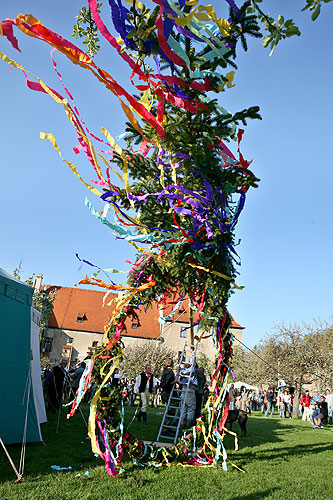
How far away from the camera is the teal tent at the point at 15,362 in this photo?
21.1 feet

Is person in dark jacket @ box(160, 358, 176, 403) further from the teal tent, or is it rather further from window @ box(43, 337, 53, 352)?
window @ box(43, 337, 53, 352)

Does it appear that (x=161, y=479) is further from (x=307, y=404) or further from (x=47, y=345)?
(x=47, y=345)

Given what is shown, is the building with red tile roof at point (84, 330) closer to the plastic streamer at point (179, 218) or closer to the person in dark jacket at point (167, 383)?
the person in dark jacket at point (167, 383)

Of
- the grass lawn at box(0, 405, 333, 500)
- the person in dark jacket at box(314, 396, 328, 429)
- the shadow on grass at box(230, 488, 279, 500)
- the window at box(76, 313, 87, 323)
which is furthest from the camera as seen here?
the window at box(76, 313, 87, 323)

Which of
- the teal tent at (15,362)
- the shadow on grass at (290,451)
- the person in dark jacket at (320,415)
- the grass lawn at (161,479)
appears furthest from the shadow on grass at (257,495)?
the person in dark jacket at (320,415)

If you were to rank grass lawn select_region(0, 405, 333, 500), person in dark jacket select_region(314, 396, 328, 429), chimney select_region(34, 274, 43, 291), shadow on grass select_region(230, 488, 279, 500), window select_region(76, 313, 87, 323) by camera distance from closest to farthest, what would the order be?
grass lawn select_region(0, 405, 333, 500)
shadow on grass select_region(230, 488, 279, 500)
person in dark jacket select_region(314, 396, 328, 429)
chimney select_region(34, 274, 43, 291)
window select_region(76, 313, 87, 323)

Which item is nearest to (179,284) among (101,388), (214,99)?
(101,388)

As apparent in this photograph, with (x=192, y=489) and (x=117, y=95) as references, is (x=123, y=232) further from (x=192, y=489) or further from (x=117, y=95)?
(x=192, y=489)

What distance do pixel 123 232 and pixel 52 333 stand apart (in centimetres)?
4068

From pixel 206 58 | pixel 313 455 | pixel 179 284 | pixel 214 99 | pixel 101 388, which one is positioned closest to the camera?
pixel 206 58

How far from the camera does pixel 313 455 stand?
8227mm

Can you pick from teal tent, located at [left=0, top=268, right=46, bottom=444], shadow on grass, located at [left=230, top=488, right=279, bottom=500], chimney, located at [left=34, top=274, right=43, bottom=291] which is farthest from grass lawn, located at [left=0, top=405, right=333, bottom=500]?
chimney, located at [left=34, top=274, right=43, bottom=291]

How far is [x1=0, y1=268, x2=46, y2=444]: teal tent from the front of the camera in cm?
643

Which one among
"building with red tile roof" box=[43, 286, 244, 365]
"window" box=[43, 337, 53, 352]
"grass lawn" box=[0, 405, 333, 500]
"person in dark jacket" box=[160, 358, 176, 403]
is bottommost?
"grass lawn" box=[0, 405, 333, 500]
